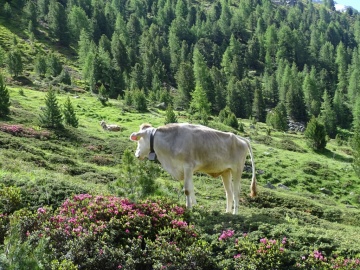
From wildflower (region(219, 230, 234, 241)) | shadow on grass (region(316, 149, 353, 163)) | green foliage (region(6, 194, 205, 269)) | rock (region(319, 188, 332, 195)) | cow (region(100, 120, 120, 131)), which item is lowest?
shadow on grass (region(316, 149, 353, 163))

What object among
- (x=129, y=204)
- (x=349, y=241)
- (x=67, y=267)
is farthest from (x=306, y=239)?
(x=67, y=267)

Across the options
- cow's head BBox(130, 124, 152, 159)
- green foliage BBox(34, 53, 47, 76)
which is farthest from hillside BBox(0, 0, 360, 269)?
cow's head BBox(130, 124, 152, 159)

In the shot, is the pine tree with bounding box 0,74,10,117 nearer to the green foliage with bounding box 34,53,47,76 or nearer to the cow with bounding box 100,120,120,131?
the cow with bounding box 100,120,120,131

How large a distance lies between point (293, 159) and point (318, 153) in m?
15.0

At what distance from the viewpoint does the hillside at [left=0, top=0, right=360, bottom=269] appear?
874 centimetres

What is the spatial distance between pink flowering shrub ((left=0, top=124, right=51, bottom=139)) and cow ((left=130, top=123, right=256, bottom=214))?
27536 millimetres

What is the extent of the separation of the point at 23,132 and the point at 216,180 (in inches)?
743

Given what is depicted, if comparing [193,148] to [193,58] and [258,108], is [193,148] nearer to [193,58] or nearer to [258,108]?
[258,108]

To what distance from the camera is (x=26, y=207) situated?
1036 cm

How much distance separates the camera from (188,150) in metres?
11.1

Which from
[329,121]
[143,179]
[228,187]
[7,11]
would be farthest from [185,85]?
[143,179]

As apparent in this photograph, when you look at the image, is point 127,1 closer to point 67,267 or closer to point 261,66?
point 261,66

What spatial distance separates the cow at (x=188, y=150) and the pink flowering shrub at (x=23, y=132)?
2754 cm

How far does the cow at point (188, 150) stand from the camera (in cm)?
1110
